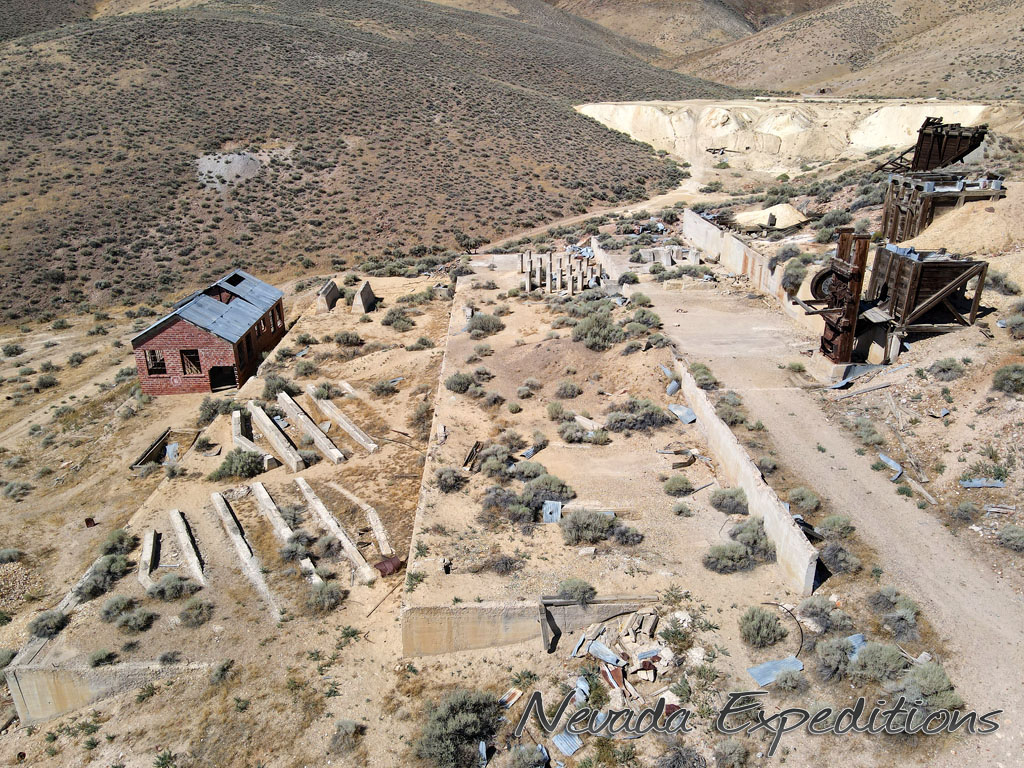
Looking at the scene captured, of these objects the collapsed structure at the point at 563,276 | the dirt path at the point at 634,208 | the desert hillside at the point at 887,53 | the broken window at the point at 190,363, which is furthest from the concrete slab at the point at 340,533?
the desert hillside at the point at 887,53

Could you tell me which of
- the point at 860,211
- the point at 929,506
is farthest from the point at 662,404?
the point at 860,211

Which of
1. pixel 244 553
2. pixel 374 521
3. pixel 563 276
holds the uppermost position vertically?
pixel 563 276

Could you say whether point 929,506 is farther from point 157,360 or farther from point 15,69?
point 15,69

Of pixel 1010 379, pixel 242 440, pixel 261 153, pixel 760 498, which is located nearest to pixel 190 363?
pixel 242 440

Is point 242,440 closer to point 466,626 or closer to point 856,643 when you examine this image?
point 466,626

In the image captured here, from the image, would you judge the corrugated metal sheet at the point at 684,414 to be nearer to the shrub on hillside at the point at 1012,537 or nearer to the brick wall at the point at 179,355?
the shrub on hillside at the point at 1012,537
